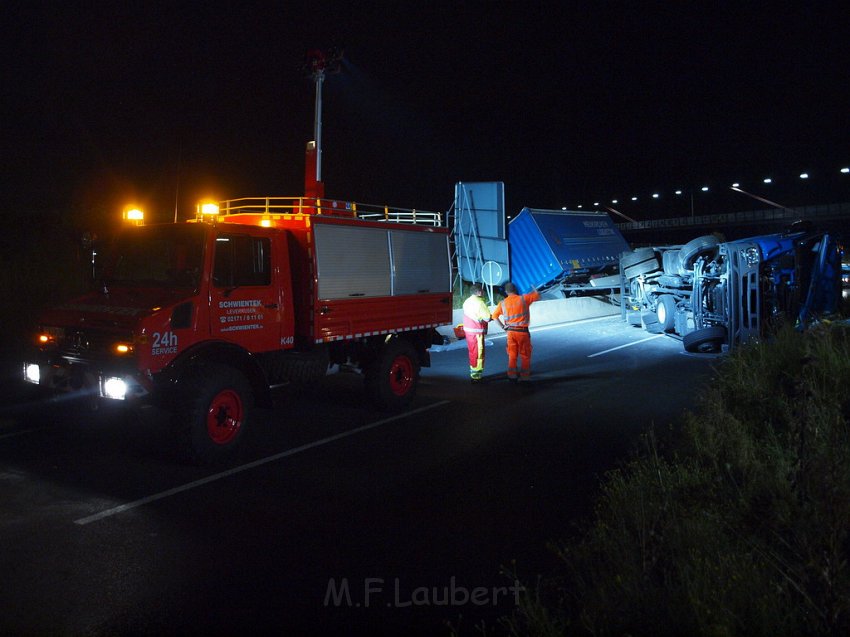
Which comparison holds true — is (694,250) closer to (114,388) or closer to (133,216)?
(133,216)

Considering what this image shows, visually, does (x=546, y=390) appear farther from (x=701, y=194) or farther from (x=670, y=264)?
(x=701, y=194)

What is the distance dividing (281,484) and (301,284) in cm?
239

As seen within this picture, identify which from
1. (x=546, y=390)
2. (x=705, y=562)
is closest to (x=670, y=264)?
(x=546, y=390)

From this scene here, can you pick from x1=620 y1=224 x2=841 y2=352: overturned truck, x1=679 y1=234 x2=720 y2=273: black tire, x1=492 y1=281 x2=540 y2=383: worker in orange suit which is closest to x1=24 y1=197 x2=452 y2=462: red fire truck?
x1=492 y1=281 x2=540 y2=383: worker in orange suit

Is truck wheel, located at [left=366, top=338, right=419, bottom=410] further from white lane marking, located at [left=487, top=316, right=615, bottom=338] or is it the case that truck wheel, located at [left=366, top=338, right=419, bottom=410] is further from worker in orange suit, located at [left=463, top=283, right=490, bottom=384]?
white lane marking, located at [left=487, top=316, right=615, bottom=338]

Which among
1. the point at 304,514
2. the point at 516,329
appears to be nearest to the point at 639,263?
the point at 516,329

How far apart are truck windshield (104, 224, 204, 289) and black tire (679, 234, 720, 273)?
11.4 m

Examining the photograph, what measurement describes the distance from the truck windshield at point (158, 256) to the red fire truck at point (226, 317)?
0.01m

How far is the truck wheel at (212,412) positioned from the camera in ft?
20.3

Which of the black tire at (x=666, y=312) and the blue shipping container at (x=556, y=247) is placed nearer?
the black tire at (x=666, y=312)

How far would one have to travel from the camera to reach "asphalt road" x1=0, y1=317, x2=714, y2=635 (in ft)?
12.5

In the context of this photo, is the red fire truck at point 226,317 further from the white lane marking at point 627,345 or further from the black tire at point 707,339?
the black tire at point 707,339

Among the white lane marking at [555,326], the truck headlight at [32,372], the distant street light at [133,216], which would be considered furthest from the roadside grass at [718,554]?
the white lane marking at [555,326]

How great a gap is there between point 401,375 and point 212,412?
3097 millimetres
